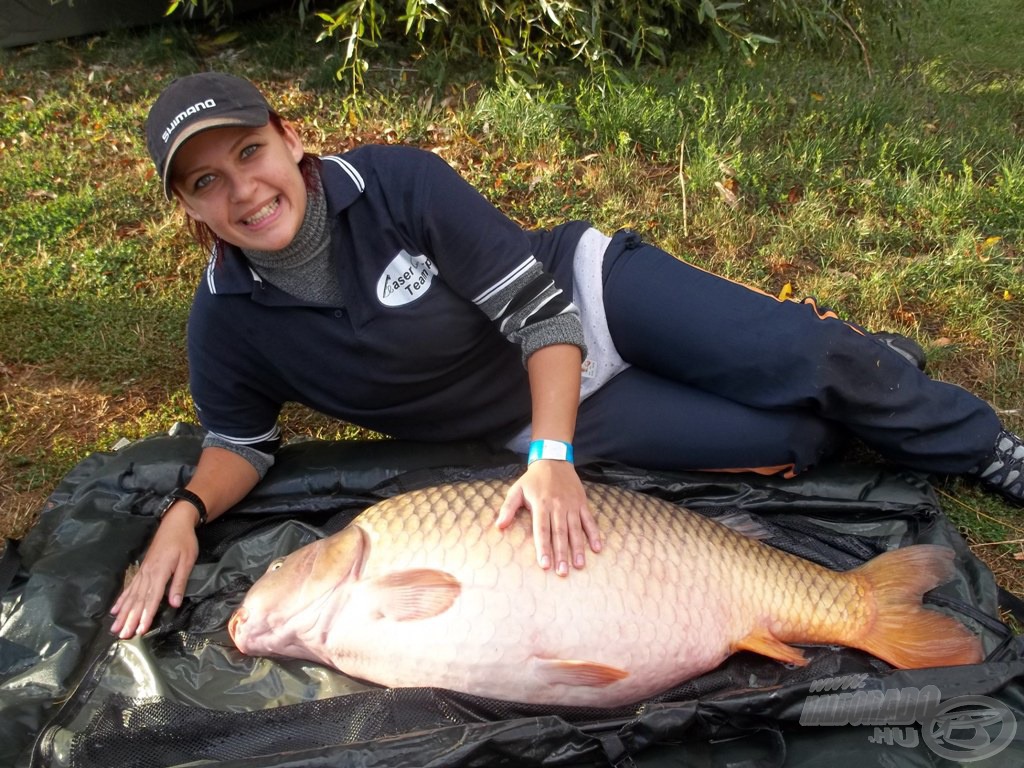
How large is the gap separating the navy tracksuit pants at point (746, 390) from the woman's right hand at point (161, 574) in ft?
2.96

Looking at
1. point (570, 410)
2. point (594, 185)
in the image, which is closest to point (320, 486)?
point (570, 410)

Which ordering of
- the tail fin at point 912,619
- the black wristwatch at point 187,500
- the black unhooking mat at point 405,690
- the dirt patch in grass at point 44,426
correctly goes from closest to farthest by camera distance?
the black unhooking mat at point 405,690, the tail fin at point 912,619, the black wristwatch at point 187,500, the dirt patch in grass at point 44,426

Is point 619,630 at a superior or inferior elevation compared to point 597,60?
inferior

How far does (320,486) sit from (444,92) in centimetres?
267

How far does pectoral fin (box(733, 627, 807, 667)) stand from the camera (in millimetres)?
1507

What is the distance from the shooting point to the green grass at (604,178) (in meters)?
2.74

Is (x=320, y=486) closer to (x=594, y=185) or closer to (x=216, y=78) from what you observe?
(x=216, y=78)

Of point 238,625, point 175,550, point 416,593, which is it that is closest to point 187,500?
point 175,550

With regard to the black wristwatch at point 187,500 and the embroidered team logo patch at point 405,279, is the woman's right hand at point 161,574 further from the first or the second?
the embroidered team logo patch at point 405,279

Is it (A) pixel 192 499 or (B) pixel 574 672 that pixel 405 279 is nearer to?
(A) pixel 192 499

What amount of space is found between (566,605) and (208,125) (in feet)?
3.30

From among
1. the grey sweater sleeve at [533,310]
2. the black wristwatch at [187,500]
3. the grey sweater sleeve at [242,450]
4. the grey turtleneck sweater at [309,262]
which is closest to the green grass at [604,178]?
the grey sweater sleeve at [242,450]

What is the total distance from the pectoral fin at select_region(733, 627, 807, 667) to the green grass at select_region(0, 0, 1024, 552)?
4.04ft

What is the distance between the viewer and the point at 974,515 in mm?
2023
